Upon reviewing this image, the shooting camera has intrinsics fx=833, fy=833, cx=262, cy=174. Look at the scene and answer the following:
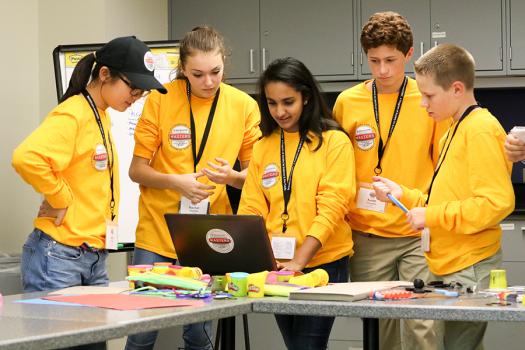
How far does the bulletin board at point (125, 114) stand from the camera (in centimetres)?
434

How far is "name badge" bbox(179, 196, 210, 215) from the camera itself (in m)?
3.17

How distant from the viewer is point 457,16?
579 cm

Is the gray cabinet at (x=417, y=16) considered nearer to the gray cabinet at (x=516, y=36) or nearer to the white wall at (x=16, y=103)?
the gray cabinet at (x=516, y=36)

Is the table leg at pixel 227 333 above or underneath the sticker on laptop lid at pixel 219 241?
underneath

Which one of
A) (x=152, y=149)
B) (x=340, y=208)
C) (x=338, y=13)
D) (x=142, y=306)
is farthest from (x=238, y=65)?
(x=142, y=306)

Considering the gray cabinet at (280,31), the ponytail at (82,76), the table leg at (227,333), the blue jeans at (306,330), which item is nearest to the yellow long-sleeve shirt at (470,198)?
the blue jeans at (306,330)

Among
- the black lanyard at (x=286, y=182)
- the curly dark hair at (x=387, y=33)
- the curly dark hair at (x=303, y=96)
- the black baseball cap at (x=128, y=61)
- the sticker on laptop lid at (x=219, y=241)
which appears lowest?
the sticker on laptop lid at (x=219, y=241)

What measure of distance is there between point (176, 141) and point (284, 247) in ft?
2.35

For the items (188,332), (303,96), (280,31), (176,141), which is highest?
(280,31)

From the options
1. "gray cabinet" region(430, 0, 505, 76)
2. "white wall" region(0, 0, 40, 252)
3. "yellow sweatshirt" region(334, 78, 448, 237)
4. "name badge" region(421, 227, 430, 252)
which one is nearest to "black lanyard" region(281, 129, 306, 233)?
"yellow sweatshirt" region(334, 78, 448, 237)

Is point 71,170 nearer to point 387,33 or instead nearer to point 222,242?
point 222,242

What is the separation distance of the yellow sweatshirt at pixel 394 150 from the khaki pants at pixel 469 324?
43 centimetres

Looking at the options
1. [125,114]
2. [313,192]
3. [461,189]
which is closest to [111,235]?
[313,192]

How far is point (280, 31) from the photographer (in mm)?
6020
